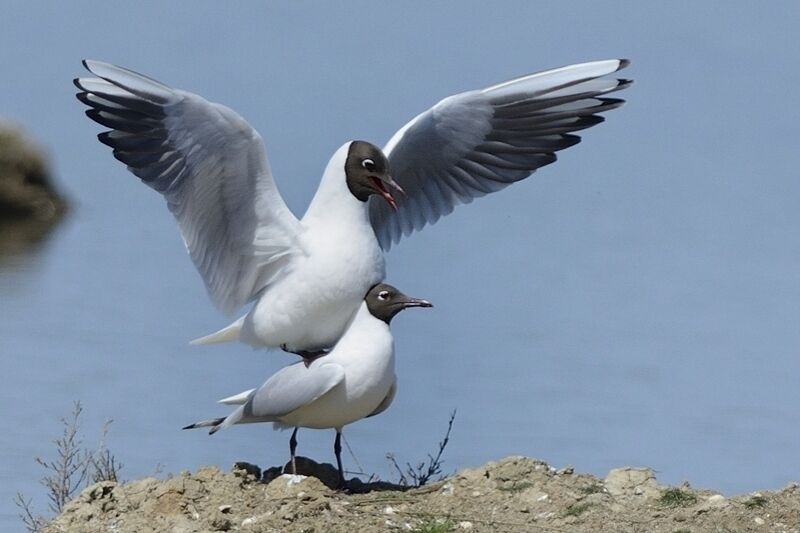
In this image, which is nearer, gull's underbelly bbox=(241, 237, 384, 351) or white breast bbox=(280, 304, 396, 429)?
white breast bbox=(280, 304, 396, 429)

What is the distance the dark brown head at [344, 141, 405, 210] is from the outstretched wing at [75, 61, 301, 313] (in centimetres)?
34

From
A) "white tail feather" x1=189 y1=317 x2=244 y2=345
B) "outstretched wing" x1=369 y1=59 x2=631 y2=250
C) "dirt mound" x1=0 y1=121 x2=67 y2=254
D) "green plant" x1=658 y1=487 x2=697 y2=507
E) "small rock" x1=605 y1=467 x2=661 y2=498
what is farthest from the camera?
"dirt mound" x1=0 y1=121 x2=67 y2=254

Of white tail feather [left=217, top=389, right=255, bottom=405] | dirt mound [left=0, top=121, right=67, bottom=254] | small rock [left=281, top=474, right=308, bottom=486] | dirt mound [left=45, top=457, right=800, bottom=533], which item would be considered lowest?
dirt mound [left=45, top=457, right=800, bottom=533]

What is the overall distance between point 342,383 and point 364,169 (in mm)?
1102

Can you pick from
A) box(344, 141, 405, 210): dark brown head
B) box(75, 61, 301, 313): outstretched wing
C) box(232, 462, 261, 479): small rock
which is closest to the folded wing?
box(232, 462, 261, 479): small rock

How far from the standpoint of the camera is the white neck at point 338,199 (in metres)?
8.97

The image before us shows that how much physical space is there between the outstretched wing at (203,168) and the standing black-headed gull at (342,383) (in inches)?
22.8

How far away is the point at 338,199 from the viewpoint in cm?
899

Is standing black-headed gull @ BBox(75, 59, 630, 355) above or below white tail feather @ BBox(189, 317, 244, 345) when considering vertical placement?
above

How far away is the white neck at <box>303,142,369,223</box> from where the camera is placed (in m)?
8.97

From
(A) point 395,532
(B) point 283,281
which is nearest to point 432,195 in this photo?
(B) point 283,281

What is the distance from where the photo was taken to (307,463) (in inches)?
351

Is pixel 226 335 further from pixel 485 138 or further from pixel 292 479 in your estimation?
pixel 485 138

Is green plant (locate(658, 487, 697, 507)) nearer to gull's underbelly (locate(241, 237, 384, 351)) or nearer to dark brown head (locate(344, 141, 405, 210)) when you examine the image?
gull's underbelly (locate(241, 237, 384, 351))
